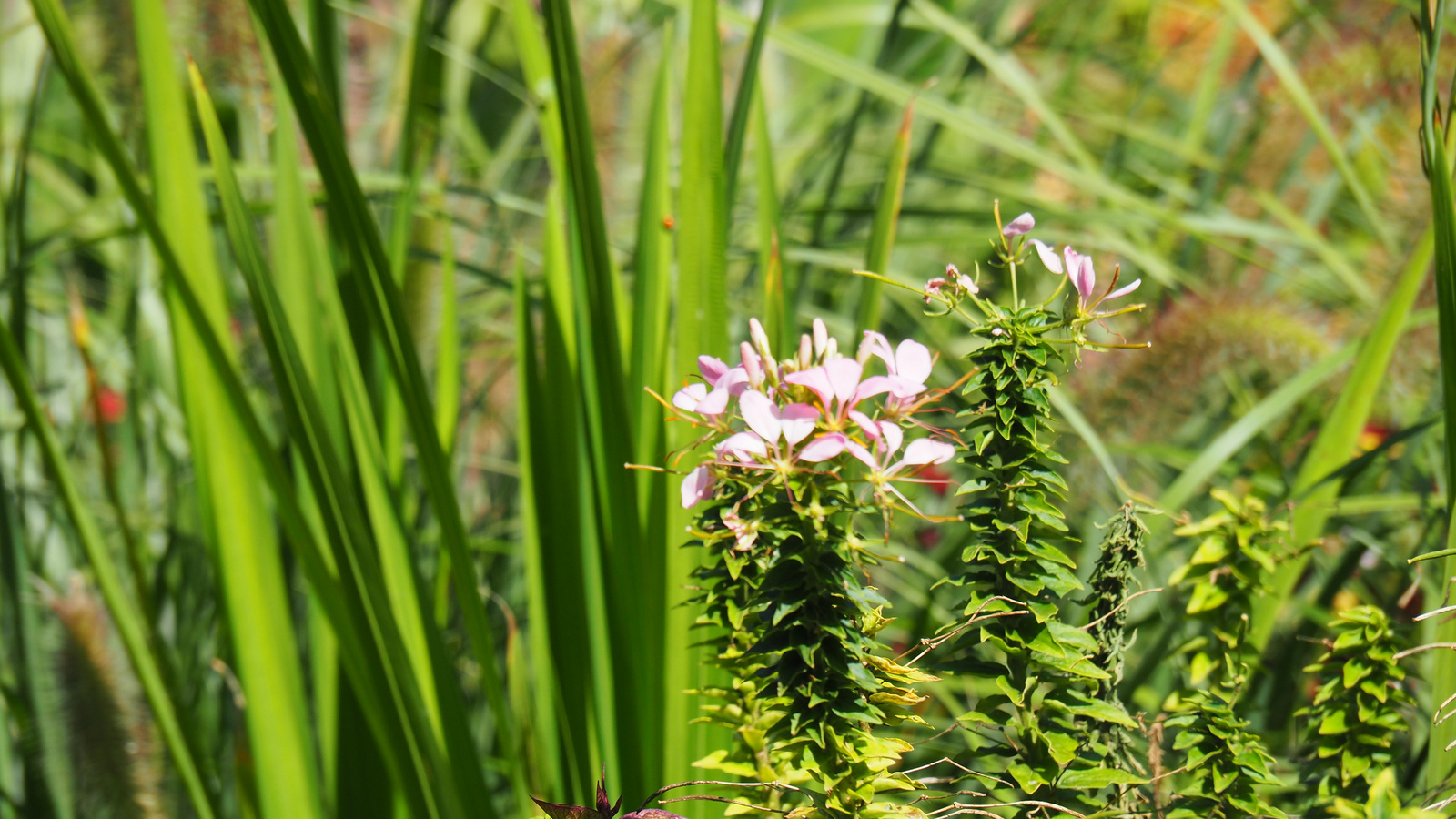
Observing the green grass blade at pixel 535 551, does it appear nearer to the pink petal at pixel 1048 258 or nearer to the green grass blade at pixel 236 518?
the green grass blade at pixel 236 518

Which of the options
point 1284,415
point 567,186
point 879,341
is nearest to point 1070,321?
point 879,341

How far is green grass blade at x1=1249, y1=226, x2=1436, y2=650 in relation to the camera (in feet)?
1.42

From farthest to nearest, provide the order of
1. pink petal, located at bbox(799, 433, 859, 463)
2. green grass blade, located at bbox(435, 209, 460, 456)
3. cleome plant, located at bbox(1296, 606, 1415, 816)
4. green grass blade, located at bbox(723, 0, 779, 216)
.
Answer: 1. green grass blade, located at bbox(435, 209, 460, 456)
2. green grass blade, located at bbox(723, 0, 779, 216)
3. cleome plant, located at bbox(1296, 606, 1415, 816)
4. pink petal, located at bbox(799, 433, 859, 463)

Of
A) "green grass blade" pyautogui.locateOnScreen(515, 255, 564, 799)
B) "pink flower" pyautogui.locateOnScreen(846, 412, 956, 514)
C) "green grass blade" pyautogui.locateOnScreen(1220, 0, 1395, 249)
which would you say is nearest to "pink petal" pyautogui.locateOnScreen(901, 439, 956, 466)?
"pink flower" pyautogui.locateOnScreen(846, 412, 956, 514)

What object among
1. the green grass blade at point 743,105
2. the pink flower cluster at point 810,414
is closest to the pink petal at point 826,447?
the pink flower cluster at point 810,414

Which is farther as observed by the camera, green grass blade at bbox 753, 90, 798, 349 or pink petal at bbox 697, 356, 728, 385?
green grass blade at bbox 753, 90, 798, 349

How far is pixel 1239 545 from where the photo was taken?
0.37 m

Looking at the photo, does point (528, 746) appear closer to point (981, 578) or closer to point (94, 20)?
point (981, 578)

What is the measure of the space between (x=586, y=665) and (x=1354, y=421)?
42 cm

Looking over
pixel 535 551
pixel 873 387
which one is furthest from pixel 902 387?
pixel 535 551

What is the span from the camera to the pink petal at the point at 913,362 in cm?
27

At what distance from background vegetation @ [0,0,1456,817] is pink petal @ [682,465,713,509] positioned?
111 millimetres

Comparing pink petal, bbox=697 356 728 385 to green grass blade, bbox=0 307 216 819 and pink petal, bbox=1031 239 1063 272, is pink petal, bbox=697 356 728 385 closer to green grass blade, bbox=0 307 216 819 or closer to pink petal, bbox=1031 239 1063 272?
pink petal, bbox=1031 239 1063 272

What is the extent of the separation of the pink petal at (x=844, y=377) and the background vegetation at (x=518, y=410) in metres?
0.12
